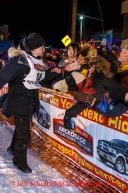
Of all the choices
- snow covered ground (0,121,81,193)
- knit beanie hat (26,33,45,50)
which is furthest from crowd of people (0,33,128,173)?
snow covered ground (0,121,81,193)

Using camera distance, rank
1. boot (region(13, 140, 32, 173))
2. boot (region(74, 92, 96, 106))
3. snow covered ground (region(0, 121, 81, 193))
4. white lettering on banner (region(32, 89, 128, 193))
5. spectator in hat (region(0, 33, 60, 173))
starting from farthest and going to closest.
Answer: boot (region(13, 140, 32, 173)) → spectator in hat (region(0, 33, 60, 173)) → snow covered ground (region(0, 121, 81, 193)) → boot (region(74, 92, 96, 106)) → white lettering on banner (region(32, 89, 128, 193))

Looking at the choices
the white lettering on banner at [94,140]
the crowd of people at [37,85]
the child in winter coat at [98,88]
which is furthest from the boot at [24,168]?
the child in winter coat at [98,88]

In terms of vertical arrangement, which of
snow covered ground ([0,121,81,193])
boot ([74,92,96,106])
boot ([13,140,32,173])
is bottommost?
snow covered ground ([0,121,81,193])

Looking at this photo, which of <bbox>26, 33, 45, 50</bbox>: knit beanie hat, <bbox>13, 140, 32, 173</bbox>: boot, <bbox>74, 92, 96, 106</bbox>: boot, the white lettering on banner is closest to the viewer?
the white lettering on banner

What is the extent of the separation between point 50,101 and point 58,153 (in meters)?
0.91

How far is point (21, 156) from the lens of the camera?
3.81m

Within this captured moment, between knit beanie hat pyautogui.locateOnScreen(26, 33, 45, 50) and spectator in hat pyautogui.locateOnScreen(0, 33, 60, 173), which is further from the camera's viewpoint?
knit beanie hat pyautogui.locateOnScreen(26, 33, 45, 50)

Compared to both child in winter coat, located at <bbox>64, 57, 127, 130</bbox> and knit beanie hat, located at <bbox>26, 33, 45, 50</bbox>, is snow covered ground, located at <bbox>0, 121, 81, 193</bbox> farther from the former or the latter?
knit beanie hat, located at <bbox>26, 33, 45, 50</bbox>

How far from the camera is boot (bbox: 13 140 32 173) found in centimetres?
377

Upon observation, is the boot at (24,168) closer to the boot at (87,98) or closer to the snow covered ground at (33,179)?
the snow covered ground at (33,179)

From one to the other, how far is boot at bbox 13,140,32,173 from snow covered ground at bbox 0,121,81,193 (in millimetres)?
64

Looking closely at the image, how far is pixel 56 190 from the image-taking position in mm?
3359

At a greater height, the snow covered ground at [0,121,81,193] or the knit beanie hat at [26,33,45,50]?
the knit beanie hat at [26,33,45,50]

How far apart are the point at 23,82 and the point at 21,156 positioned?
108 cm
